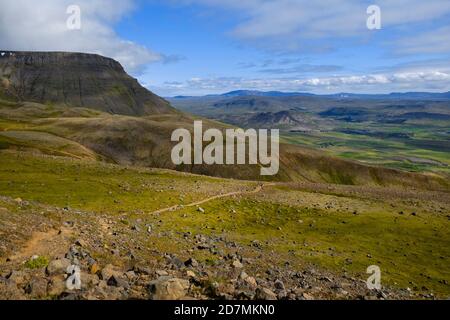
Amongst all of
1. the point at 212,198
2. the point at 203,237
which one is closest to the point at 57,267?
the point at 203,237

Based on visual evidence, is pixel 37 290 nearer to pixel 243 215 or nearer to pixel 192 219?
pixel 192 219

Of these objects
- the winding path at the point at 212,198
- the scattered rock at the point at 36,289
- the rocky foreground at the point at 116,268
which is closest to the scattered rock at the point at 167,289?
the rocky foreground at the point at 116,268

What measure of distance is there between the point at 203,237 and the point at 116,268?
59.0 feet

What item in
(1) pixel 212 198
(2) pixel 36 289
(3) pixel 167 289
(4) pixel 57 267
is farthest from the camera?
(1) pixel 212 198

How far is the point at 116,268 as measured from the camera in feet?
81.9

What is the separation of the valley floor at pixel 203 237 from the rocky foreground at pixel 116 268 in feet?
0.28

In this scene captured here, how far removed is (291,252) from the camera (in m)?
45.7

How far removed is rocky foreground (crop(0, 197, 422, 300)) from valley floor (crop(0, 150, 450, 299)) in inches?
3.4

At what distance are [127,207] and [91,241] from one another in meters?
26.3

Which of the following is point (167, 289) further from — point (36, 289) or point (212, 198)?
point (212, 198)

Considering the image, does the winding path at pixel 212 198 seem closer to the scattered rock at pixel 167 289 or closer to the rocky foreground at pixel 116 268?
the rocky foreground at pixel 116 268

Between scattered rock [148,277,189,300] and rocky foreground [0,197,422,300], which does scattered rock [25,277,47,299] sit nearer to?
rocky foreground [0,197,422,300]

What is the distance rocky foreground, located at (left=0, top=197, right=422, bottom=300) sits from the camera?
21.1 m
